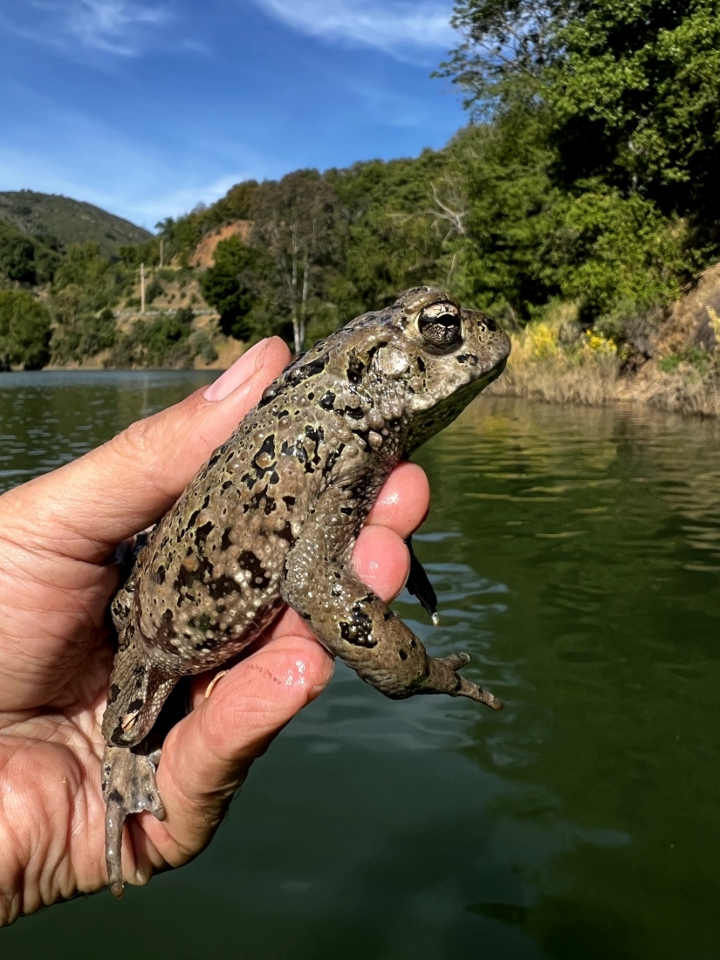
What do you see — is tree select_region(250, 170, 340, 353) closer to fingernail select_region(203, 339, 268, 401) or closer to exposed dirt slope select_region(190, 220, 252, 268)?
exposed dirt slope select_region(190, 220, 252, 268)

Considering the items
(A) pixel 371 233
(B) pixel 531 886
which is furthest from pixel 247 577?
(A) pixel 371 233

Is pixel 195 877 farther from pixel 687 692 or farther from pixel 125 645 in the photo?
pixel 687 692

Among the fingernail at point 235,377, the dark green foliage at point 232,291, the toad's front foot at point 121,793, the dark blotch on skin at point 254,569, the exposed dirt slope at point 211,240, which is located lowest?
the toad's front foot at point 121,793

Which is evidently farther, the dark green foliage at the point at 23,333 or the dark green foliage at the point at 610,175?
the dark green foliage at the point at 23,333

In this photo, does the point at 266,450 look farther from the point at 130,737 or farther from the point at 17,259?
the point at 17,259

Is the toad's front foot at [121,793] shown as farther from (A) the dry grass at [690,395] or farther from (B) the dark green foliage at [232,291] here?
(B) the dark green foliage at [232,291]

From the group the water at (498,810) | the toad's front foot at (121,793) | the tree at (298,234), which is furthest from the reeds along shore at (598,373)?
the tree at (298,234)

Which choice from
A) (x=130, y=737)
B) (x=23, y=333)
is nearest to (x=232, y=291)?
(x=23, y=333)

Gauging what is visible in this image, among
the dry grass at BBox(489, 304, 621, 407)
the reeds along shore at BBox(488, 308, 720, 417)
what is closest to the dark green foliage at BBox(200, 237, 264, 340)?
the dry grass at BBox(489, 304, 621, 407)
